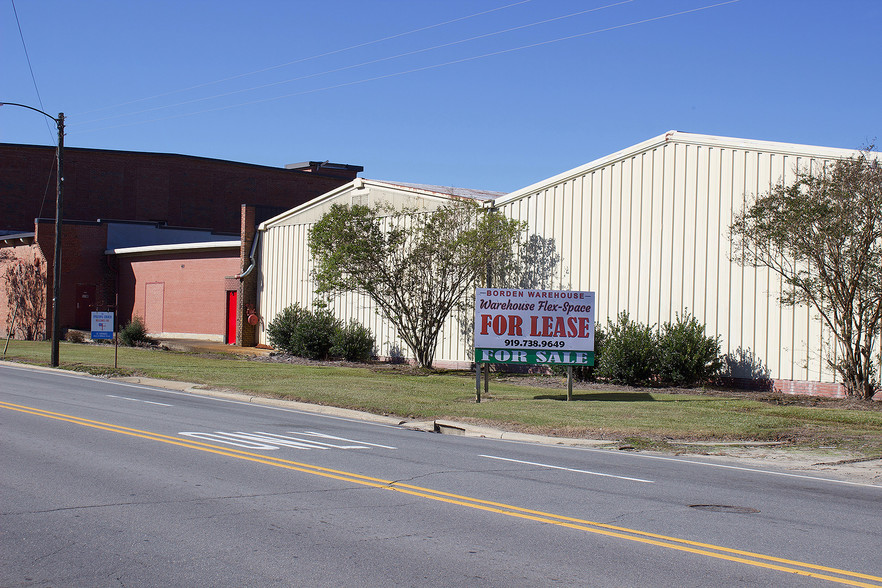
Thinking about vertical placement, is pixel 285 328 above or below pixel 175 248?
below

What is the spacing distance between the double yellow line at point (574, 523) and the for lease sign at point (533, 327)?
Answer: 920cm

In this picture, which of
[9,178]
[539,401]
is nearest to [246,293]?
[539,401]

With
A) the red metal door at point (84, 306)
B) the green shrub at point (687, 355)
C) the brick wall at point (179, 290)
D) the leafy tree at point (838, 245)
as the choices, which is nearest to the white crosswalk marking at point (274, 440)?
the green shrub at point (687, 355)

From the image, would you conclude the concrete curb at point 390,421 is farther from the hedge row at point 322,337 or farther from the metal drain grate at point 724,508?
the hedge row at point 322,337

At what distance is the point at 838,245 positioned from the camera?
1962 cm

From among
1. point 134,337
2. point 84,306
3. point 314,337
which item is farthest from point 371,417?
point 84,306

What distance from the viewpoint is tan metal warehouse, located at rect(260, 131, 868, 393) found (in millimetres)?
22328

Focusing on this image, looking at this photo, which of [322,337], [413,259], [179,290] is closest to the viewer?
[413,259]

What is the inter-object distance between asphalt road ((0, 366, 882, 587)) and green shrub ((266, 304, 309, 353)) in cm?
1959

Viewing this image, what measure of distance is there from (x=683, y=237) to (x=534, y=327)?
622 centimetres

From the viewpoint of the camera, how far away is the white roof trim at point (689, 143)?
71.2 ft

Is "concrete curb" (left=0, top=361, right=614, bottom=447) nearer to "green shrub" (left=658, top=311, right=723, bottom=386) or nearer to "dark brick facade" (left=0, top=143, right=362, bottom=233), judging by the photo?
"green shrub" (left=658, top=311, right=723, bottom=386)

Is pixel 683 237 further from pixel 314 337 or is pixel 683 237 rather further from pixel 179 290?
pixel 179 290

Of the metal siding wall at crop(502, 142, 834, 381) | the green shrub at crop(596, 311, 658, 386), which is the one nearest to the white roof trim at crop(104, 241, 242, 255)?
the metal siding wall at crop(502, 142, 834, 381)
